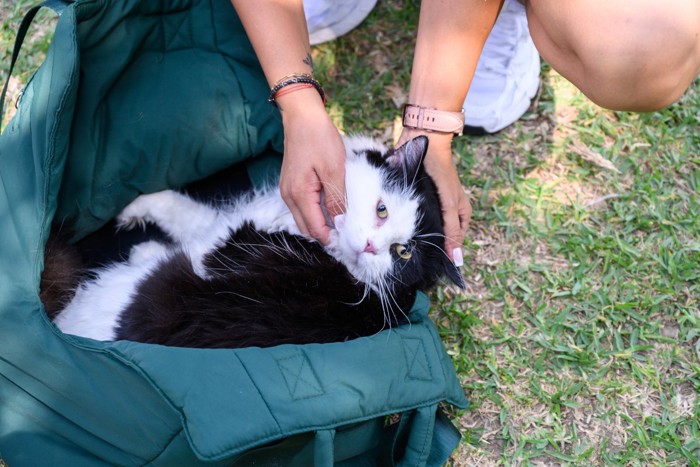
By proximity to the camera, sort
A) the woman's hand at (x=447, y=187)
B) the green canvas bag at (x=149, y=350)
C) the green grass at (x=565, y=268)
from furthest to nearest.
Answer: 1. the green grass at (x=565, y=268)
2. the woman's hand at (x=447, y=187)
3. the green canvas bag at (x=149, y=350)

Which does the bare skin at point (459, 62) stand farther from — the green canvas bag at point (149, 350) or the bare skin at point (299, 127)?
the green canvas bag at point (149, 350)

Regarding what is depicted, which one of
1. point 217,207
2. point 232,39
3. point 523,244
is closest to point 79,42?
point 232,39

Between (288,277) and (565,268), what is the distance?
0.97m

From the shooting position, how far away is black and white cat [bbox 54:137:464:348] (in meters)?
1.49

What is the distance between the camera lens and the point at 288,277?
1.57 m

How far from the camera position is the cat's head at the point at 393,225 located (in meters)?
1.57

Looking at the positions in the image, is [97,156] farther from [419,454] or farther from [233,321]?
[419,454]

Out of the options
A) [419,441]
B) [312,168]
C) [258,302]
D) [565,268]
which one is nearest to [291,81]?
[312,168]

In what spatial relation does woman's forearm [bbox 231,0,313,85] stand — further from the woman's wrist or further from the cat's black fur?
the cat's black fur

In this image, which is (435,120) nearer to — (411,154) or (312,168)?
(411,154)

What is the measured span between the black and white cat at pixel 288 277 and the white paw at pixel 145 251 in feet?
0.20

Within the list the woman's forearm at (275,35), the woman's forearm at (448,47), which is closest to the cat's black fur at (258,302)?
the woman's forearm at (275,35)

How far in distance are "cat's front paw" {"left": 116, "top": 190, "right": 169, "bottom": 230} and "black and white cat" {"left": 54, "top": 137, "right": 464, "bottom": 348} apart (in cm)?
20

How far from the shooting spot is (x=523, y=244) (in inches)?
82.1
